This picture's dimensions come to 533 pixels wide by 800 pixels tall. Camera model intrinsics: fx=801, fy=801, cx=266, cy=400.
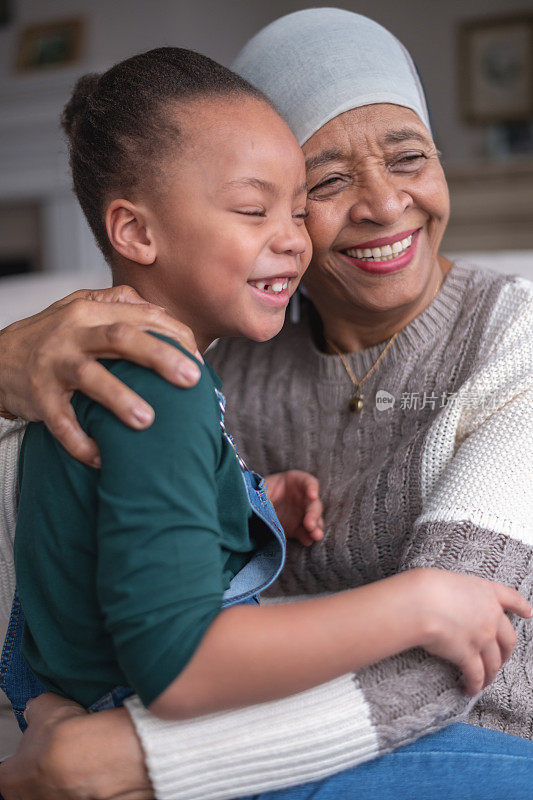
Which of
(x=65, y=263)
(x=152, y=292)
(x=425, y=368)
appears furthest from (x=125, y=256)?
(x=65, y=263)

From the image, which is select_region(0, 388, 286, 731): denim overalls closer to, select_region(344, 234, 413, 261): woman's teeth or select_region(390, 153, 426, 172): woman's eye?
select_region(344, 234, 413, 261): woman's teeth

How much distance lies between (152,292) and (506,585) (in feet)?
2.01

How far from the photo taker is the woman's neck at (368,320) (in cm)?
144

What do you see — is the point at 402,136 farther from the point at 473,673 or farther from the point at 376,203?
the point at 473,673

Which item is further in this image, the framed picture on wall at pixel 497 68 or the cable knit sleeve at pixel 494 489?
the framed picture on wall at pixel 497 68

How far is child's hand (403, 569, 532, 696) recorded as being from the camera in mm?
878

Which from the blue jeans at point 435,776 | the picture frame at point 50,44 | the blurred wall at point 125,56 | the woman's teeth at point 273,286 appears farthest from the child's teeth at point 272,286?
the picture frame at point 50,44

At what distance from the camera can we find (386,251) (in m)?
1.36

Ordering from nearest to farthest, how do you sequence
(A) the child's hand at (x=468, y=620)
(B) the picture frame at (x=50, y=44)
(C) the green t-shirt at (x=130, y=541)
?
(C) the green t-shirt at (x=130, y=541)
(A) the child's hand at (x=468, y=620)
(B) the picture frame at (x=50, y=44)

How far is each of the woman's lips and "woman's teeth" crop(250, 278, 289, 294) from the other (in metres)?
0.26

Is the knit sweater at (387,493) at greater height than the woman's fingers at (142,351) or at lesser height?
lesser

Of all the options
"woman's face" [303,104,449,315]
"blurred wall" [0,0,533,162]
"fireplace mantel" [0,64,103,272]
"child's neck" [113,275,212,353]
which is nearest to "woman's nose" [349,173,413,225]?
"woman's face" [303,104,449,315]

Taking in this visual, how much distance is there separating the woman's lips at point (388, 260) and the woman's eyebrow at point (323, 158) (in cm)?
15

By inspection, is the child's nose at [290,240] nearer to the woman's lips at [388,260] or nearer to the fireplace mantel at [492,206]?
the woman's lips at [388,260]
